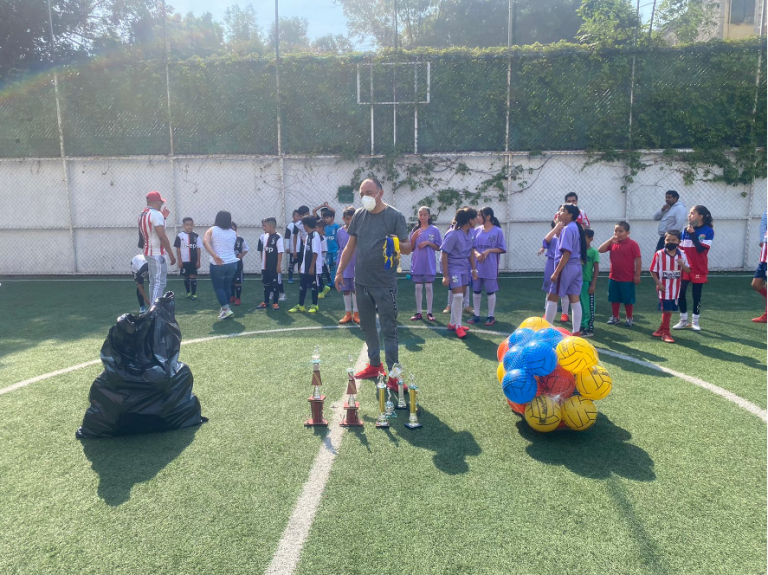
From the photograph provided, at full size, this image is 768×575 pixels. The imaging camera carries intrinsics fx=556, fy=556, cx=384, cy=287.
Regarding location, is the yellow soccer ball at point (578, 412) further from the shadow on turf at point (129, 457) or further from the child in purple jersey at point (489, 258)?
the child in purple jersey at point (489, 258)

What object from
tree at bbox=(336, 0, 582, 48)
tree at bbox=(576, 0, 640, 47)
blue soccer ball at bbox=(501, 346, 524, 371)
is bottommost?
blue soccer ball at bbox=(501, 346, 524, 371)

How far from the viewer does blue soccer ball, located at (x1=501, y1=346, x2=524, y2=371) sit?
4.55 m

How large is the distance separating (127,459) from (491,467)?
2.81 m

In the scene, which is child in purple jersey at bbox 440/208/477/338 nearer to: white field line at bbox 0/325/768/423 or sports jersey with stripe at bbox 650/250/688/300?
white field line at bbox 0/325/768/423

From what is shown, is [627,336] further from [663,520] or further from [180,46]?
[180,46]

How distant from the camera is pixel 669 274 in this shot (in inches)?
316

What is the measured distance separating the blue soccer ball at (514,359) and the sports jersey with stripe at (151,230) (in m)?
6.11

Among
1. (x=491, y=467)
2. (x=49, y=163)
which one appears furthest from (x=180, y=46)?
(x=491, y=467)

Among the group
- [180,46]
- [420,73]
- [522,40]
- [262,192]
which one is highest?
[522,40]

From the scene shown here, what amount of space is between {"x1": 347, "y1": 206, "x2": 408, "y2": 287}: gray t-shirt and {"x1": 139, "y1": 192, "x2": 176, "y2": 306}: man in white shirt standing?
161 inches

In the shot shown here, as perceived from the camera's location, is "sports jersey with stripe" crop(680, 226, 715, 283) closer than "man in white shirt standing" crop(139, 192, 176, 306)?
Yes

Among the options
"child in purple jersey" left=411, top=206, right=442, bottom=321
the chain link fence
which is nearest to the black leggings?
"child in purple jersey" left=411, top=206, right=442, bottom=321

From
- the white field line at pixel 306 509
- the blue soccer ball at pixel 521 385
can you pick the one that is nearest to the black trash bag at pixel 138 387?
the white field line at pixel 306 509

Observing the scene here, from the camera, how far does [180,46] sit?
25875mm
